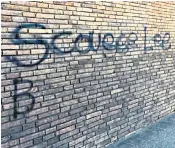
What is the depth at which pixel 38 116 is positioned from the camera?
10.6ft

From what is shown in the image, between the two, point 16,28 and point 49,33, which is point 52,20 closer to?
point 49,33

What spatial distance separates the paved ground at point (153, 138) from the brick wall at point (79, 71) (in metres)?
0.13

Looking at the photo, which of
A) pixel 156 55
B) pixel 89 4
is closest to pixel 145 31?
pixel 156 55

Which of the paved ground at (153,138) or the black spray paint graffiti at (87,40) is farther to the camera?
the paved ground at (153,138)

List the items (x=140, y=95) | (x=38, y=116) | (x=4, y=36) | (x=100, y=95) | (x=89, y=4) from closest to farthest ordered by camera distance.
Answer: (x=4, y=36), (x=38, y=116), (x=89, y=4), (x=100, y=95), (x=140, y=95)

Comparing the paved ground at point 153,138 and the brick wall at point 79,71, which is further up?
the brick wall at point 79,71

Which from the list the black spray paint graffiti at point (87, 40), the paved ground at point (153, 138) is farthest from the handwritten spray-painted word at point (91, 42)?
the paved ground at point (153, 138)

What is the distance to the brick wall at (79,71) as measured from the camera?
2994mm

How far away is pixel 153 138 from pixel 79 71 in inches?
68.7

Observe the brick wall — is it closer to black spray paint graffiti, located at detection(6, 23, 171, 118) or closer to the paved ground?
black spray paint graffiti, located at detection(6, 23, 171, 118)

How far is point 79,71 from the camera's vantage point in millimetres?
3674

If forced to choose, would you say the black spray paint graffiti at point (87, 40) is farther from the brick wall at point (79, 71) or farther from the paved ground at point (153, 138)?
the paved ground at point (153, 138)

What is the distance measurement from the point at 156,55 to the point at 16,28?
2.99 metres

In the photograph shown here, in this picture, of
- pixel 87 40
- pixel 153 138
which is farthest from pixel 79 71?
pixel 153 138
